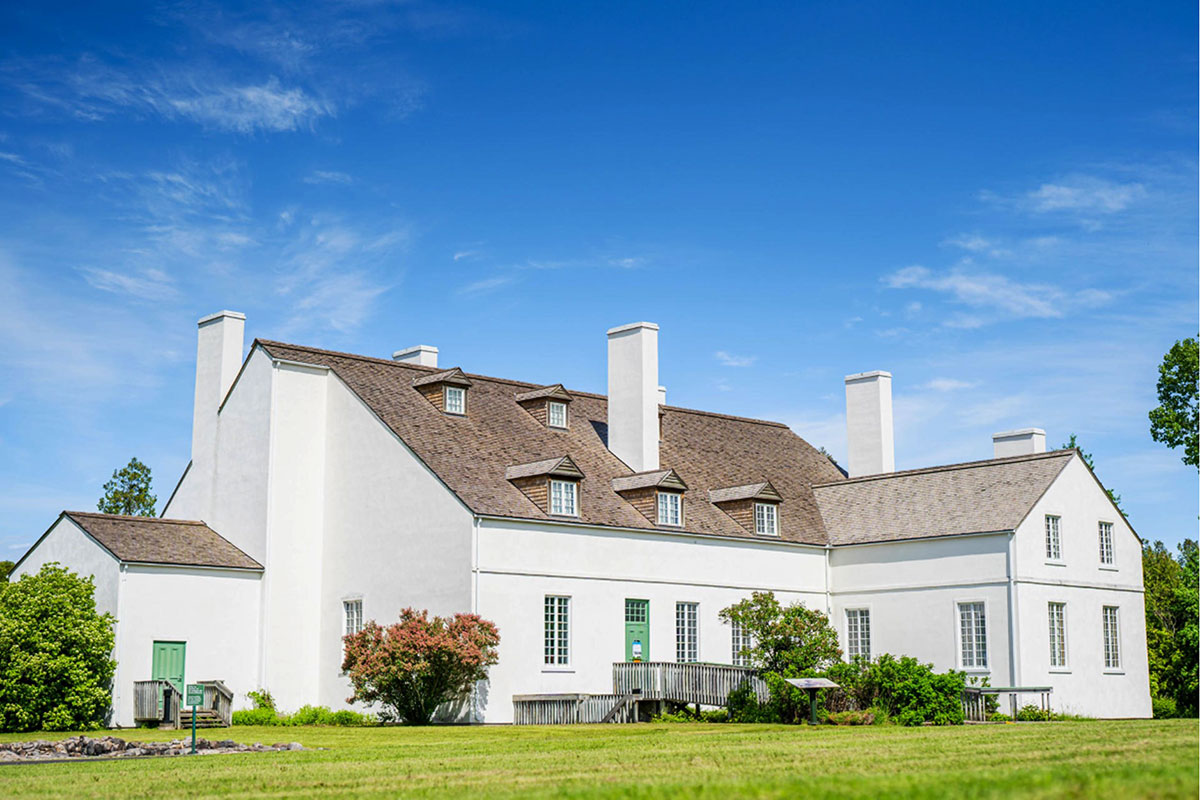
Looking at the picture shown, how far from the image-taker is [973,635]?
35781 mm

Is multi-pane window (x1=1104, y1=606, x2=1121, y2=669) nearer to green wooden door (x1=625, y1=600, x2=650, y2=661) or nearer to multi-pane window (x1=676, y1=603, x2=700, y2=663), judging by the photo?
multi-pane window (x1=676, y1=603, x2=700, y2=663)

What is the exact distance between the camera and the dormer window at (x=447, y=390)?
3653 cm

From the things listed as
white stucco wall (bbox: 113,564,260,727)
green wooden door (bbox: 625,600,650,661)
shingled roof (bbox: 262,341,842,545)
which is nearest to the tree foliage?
shingled roof (bbox: 262,341,842,545)

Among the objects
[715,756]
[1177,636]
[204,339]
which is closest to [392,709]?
[204,339]

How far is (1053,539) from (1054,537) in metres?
0.07

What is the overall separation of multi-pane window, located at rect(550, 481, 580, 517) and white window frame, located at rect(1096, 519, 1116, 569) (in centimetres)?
1524

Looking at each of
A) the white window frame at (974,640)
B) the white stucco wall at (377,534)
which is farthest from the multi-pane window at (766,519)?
the white stucco wall at (377,534)

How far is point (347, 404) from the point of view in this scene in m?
35.5

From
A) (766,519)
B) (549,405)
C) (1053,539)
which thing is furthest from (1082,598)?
(549,405)

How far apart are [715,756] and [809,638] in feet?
52.3

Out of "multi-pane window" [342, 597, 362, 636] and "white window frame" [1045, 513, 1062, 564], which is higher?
"white window frame" [1045, 513, 1062, 564]

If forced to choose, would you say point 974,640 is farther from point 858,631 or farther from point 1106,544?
point 1106,544

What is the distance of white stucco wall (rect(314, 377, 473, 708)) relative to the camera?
105ft

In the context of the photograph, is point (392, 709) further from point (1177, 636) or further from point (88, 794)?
point (1177, 636)
